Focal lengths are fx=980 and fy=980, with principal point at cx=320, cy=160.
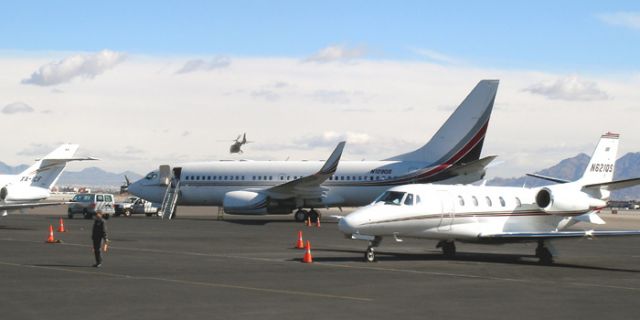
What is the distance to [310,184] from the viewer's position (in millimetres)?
55844

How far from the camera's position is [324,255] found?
30.1 meters

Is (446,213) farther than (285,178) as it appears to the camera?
No

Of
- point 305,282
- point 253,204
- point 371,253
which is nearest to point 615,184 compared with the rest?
point 371,253

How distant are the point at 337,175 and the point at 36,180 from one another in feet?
60.1

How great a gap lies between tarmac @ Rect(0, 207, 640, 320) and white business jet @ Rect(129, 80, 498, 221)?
19651 millimetres

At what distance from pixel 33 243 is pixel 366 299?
1970 cm

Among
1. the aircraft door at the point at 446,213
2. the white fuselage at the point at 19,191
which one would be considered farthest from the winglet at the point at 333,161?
the aircraft door at the point at 446,213

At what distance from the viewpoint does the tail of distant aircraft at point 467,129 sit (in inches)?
2197

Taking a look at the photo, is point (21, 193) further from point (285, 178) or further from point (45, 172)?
point (285, 178)

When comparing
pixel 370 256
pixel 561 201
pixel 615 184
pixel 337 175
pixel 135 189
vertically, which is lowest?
pixel 370 256

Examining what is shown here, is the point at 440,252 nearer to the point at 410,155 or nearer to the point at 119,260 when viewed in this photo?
the point at 119,260

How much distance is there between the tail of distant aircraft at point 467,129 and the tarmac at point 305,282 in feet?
67.1

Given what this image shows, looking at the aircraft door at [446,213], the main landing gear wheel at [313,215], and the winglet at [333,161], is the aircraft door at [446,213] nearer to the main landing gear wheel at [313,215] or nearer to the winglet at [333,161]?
the winglet at [333,161]

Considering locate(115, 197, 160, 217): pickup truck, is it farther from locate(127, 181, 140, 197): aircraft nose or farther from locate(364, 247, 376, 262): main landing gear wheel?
locate(364, 247, 376, 262): main landing gear wheel
